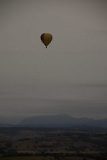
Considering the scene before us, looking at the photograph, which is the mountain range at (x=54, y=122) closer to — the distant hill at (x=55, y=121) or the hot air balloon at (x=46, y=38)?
the distant hill at (x=55, y=121)

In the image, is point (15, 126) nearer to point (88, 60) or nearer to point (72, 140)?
point (72, 140)

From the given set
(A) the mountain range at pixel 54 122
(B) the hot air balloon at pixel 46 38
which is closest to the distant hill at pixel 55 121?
(A) the mountain range at pixel 54 122

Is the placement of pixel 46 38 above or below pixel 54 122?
above

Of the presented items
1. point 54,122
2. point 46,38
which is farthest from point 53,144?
point 46,38

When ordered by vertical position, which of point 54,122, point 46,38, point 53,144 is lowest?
point 53,144

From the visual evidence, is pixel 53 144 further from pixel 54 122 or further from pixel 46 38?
pixel 46 38

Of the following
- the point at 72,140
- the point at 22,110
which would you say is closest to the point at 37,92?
the point at 22,110

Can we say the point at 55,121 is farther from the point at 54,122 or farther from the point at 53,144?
the point at 53,144

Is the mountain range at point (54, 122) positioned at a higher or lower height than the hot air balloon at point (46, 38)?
→ lower
